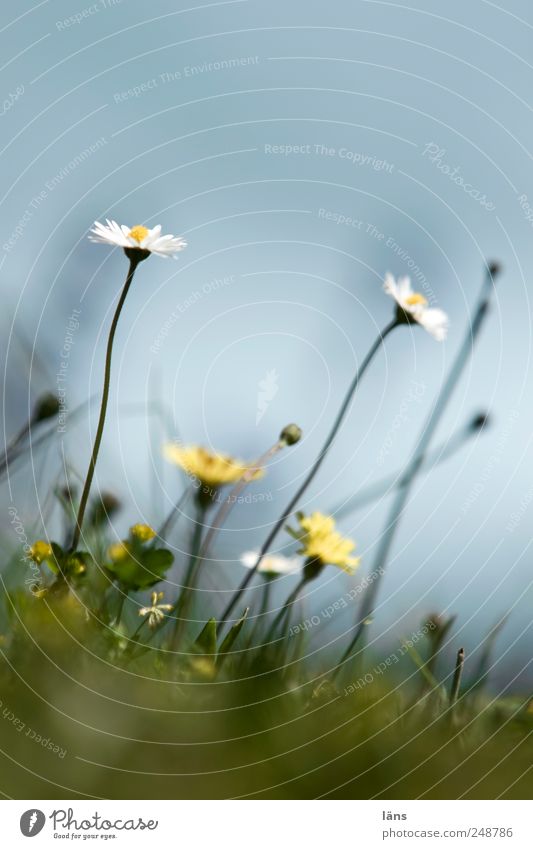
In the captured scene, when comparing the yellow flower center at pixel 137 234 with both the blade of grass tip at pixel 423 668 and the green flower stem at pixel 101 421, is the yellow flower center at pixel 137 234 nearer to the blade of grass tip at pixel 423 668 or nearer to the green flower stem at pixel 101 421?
the green flower stem at pixel 101 421

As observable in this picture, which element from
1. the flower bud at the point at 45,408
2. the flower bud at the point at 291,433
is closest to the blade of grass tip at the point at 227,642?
the flower bud at the point at 291,433

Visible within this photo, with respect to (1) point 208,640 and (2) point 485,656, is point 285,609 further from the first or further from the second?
(2) point 485,656

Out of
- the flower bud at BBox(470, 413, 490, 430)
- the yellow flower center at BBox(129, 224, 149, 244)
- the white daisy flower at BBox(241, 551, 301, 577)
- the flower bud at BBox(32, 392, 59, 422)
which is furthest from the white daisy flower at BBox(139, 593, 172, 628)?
the flower bud at BBox(470, 413, 490, 430)

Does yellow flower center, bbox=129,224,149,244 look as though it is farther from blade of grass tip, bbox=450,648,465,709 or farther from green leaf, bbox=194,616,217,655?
blade of grass tip, bbox=450,648,465,709
